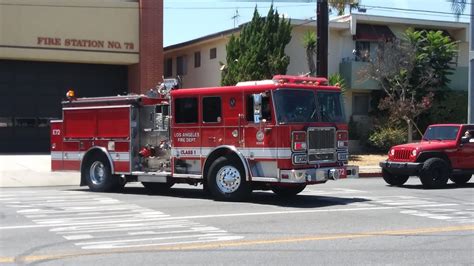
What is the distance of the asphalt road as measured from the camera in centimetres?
762

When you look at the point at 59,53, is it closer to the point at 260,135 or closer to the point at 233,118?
the point at 233,118

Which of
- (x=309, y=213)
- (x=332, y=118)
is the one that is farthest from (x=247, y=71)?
(x=309, y=213)

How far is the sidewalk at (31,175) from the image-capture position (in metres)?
18.3

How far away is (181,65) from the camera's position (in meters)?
37.6

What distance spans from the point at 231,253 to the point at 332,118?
608 cm

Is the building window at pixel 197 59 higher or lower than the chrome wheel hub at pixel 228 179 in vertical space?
higher

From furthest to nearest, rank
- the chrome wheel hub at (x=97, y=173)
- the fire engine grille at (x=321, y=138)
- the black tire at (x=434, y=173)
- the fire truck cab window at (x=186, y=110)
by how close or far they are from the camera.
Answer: the black tire at (x=434, y=173), the chrome wheel hub at (x=97, y=173), the fire truck cab window at (x=186, y=110), the fire engine grille at (x=321, y=138)

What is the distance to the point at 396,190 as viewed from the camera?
16078 mm

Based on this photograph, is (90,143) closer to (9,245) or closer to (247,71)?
(9,245)

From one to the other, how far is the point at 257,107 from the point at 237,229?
3442 mm

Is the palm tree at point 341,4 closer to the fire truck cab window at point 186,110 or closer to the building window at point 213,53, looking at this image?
the building window at point 213,53

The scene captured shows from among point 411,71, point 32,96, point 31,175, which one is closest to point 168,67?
point 32,96

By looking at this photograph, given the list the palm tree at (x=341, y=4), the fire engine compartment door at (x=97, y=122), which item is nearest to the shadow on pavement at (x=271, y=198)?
the fire engine compartment door at (x=97, y=122)

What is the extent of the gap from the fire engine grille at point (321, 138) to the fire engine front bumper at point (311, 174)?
1.53ft
